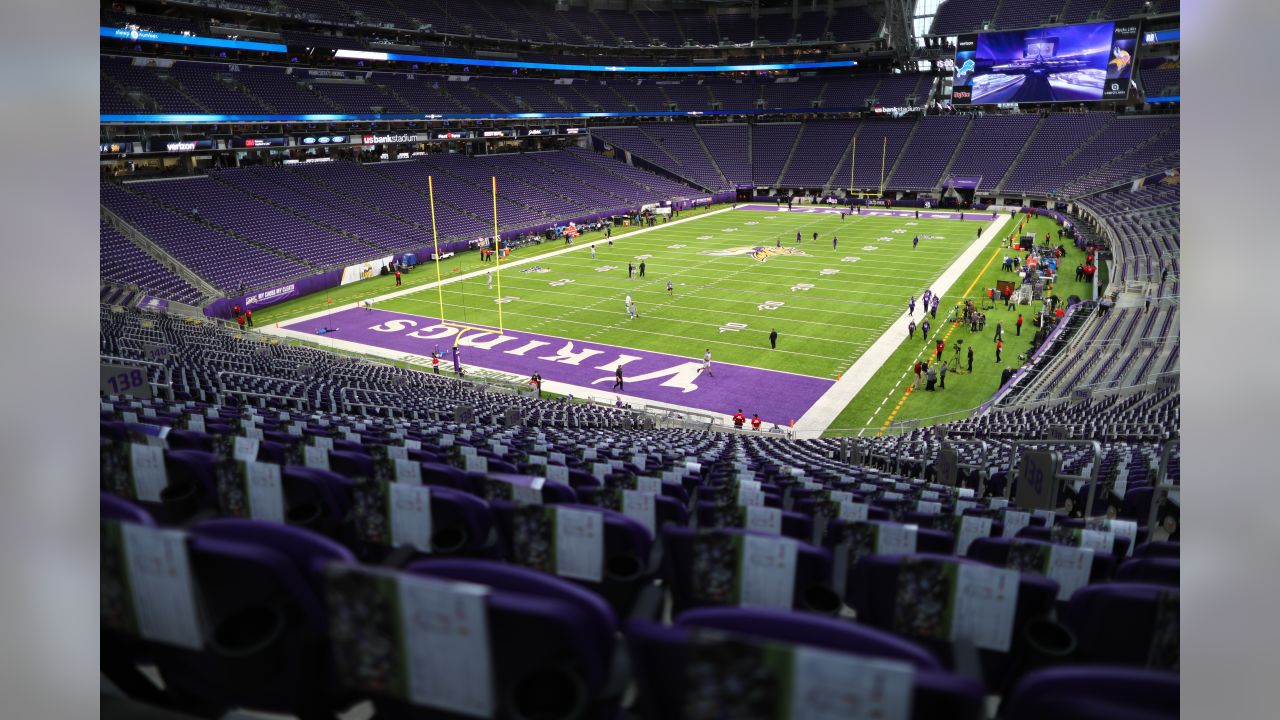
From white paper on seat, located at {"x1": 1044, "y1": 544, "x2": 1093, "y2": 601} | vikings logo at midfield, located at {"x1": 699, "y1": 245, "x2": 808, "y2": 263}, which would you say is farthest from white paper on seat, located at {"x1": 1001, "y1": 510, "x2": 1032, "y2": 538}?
vikings logo at midfield, located at {"x1": 699, "y1": 245, "x2": 808, "y2": 263}

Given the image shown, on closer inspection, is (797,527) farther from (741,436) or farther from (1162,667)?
(741,436)

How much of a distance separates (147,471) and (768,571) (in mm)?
3825

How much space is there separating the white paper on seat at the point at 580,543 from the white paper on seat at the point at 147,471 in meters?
2.70

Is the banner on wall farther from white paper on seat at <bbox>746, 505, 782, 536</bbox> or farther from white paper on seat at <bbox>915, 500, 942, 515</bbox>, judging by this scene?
white paper on seat at <bbox>746, 505, 782, 536</bbox>

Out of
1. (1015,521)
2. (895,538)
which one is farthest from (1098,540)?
(895,538)

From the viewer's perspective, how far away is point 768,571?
10.6ft

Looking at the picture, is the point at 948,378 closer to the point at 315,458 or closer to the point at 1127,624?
the point at 315,458

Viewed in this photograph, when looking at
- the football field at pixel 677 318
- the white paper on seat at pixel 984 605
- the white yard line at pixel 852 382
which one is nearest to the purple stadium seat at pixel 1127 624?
the white paper on seat at pixel 984 605

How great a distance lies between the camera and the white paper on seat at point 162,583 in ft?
8.42

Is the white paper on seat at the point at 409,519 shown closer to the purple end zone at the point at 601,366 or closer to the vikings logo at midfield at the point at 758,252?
the purple end zone at the point at 601,366
